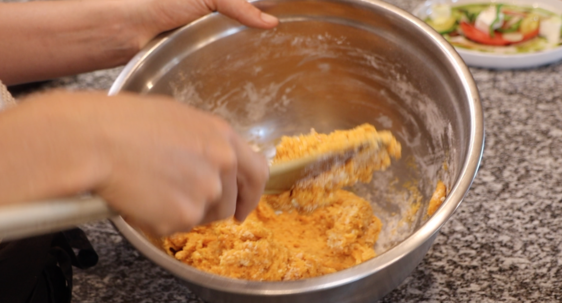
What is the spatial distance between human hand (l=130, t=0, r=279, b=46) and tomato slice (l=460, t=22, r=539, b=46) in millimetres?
741

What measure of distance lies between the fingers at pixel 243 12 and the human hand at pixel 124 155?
1.69ft

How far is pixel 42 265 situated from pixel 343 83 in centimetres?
77

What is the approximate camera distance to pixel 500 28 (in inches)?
56.4

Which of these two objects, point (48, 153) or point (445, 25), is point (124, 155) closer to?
point (48, 153)

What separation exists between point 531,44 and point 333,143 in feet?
2.88

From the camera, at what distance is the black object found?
2.39 feet

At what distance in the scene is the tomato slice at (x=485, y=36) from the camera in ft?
4.58

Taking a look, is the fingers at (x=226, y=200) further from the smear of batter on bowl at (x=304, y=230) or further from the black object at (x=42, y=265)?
the black object at (x=42, y=265)

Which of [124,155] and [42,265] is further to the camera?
[42,265]

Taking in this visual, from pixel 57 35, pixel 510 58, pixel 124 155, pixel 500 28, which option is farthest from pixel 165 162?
pixel 500 28

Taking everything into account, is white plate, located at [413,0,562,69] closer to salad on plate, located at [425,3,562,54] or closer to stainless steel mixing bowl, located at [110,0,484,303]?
salad on plate, located at [425,3,562,54]

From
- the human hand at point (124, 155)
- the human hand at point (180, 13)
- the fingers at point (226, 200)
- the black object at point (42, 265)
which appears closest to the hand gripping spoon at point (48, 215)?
the human hand at point (124, 155)

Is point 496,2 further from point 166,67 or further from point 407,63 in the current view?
point 166,67

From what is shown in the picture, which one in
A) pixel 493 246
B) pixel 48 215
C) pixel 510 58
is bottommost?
pixel 493 246
